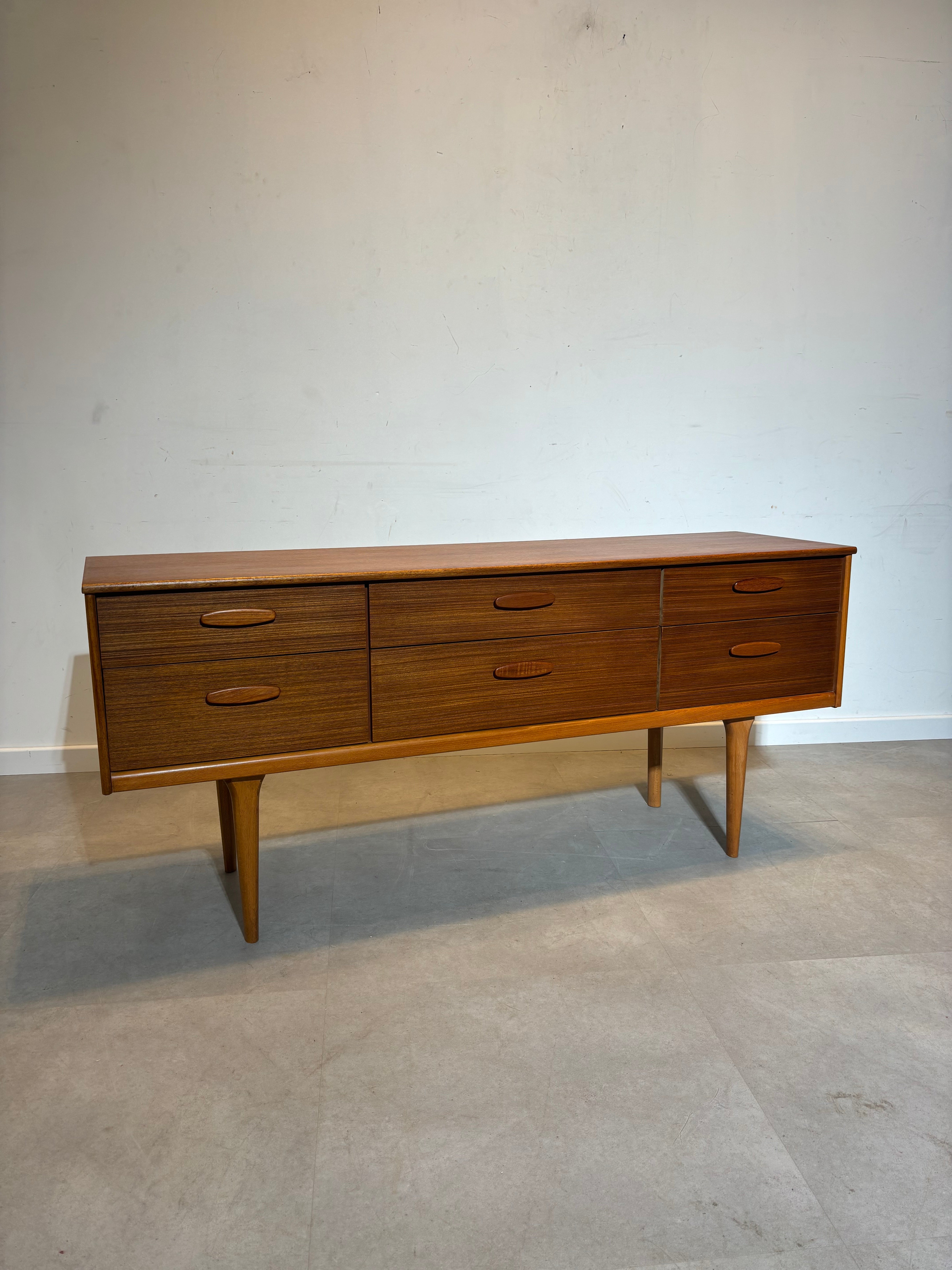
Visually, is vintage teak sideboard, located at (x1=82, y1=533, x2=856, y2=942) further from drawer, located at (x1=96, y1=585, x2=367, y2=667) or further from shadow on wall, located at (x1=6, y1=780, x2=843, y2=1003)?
shadow on wall, located at (x1=6, y1=780, x2=843, y2=1003)

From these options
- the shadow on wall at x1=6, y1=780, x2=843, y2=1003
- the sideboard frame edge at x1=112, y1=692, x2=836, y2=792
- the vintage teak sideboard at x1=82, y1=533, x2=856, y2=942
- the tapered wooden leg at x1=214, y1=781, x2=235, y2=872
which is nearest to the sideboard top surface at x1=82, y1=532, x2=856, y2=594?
the vintage teak sideboard at x1=82, y1=533, x2=856, y2=942

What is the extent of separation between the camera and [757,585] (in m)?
1.99

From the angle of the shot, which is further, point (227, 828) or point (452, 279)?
point (452, 279)

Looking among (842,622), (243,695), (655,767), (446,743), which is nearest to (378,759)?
(446,743)

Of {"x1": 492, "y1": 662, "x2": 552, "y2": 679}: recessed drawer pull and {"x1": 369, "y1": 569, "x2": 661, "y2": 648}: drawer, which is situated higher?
{"x1": 369, "y1": 569, "x2": 661, "y2": 648}: drawer

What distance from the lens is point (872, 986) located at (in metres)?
1.65

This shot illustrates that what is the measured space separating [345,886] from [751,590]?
43.4 inches

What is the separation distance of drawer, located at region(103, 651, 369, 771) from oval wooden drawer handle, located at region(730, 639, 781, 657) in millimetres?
Answer: 828

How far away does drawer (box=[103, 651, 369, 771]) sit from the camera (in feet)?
5.23

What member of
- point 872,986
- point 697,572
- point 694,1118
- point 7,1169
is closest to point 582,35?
point 697,572

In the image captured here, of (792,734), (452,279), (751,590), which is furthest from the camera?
(792,734)

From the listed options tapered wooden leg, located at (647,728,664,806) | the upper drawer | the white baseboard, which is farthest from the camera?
the white baseboard

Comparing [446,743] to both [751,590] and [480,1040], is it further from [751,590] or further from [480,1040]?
[751,590]

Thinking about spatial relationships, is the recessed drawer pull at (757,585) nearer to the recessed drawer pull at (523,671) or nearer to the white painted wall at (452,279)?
the recessed drawer pull at (523,671)
